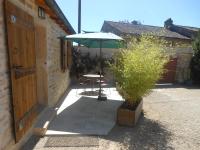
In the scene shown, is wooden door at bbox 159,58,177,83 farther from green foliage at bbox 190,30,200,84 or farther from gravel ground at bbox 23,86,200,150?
gravel ground at bbox 23,86,200,150

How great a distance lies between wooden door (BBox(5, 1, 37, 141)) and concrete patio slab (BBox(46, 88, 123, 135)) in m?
0.82

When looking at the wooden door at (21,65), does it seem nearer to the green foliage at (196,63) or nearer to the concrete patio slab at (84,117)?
the concrete patio slab at (84,117)

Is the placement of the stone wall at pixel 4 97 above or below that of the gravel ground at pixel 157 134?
above

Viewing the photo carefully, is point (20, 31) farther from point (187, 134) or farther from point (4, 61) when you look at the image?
point (187, 134)

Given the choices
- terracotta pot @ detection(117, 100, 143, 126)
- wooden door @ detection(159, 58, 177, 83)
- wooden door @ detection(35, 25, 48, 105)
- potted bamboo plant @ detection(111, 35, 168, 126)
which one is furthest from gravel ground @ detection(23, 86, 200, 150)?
wooden door @ detection(159, 58, 177, 83)

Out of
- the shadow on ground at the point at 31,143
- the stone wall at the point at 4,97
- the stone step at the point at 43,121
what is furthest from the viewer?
the stone step at the point at 43,121

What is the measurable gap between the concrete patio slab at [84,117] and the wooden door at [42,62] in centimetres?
71

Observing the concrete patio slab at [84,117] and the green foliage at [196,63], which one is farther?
the green foliage at [196,63]

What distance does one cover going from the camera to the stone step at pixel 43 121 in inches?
171

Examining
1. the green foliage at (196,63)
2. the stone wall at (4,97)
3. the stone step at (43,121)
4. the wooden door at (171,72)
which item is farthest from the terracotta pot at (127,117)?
the green foliage at (196,63)

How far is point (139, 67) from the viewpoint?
510 cm

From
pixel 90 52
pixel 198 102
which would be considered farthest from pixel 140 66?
pixel 90 52

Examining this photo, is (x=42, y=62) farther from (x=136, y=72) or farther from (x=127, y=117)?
(x=127, y=117)

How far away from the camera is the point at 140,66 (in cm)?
511
